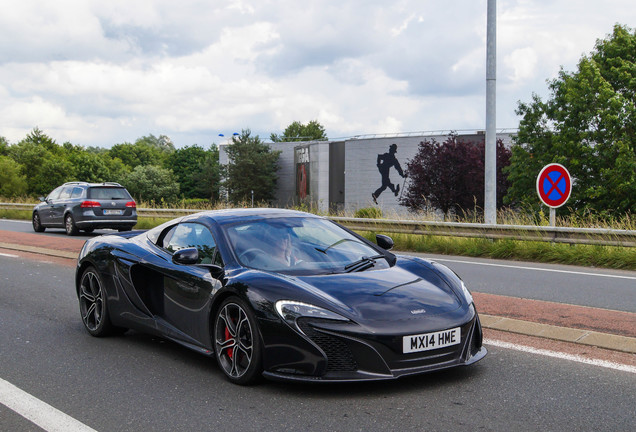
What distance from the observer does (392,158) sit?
60.6m

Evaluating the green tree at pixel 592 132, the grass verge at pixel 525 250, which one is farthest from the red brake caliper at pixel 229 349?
the green tree at pixel 592 132

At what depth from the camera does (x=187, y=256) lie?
5.26 metres

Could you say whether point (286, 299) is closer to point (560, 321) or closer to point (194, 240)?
point (194, 240)

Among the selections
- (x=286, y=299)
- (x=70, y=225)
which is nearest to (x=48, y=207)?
(x=70, y=225)

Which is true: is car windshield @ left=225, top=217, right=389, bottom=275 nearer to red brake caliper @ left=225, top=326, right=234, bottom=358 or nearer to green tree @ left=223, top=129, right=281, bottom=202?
red brake caliper @ left=225, top=326, right=234, bottom=358

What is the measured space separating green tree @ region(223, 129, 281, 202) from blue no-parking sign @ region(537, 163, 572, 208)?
5912 centimetres

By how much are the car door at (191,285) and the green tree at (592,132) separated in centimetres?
2522

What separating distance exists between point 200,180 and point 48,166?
2407 cm

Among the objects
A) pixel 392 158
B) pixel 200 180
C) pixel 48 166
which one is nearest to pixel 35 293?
pixel 392 158

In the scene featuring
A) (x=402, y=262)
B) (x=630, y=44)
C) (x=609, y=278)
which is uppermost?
(x=630, y=44)

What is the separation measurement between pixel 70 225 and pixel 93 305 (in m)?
15.6

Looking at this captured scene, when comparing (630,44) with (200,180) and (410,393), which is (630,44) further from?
(200,180)

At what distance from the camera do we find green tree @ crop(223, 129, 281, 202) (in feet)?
243

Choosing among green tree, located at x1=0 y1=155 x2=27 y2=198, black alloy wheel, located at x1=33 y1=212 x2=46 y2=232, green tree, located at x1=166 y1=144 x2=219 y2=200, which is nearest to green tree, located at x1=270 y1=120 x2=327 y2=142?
green tree, located at x1=166 y1=144 x2=219 y2=200
